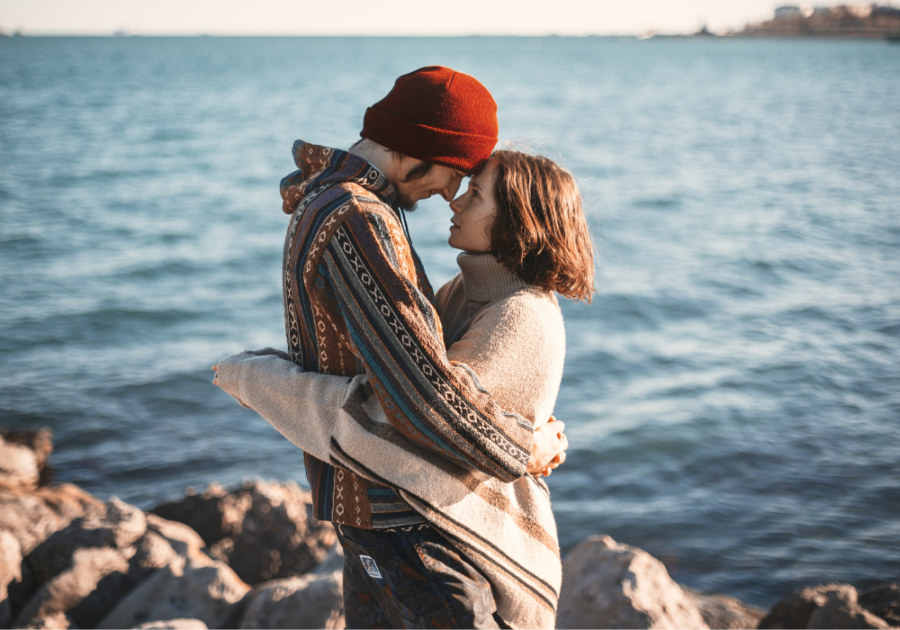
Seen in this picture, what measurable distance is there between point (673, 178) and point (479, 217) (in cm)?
1920

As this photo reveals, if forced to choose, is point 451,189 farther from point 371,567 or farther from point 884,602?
point 884,602

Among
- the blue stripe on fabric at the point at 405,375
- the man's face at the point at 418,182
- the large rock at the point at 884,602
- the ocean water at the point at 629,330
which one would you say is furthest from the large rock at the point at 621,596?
the man's face at the point at 418,182

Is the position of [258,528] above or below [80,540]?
below

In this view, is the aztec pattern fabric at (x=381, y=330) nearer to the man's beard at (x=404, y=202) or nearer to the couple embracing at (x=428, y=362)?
the couple embracing at (x=428, y=362)

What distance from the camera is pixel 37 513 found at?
4.78m

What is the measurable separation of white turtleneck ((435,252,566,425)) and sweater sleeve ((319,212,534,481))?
15 centimetres

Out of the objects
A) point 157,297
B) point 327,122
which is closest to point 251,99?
point 327,122

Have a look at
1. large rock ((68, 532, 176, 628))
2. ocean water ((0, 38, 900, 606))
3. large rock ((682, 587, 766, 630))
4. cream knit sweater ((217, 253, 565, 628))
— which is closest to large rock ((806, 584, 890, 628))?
large rock ((682, 587, 766, 630))

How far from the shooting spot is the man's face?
6.75ft

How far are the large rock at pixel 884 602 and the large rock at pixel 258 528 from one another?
10.8ft

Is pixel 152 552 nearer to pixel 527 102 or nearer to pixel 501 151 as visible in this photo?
pixel 501 151

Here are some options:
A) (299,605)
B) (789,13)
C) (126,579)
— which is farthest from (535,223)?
(789,13)

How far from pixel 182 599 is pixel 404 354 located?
111 inches

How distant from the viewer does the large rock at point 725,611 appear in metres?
4.46
